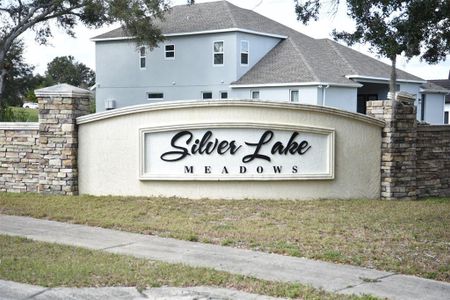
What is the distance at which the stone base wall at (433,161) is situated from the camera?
15289 mm

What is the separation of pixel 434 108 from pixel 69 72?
195 ft

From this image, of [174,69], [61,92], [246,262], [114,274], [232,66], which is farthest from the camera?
[174,69]

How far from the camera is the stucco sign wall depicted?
13828 millimetres

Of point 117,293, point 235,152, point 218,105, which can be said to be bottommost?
point 117,293

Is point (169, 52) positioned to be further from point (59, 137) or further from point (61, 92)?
point (59, 137)

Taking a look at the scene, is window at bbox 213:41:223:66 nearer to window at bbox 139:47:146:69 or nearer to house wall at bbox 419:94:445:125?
window at bbox 139:47:146:69

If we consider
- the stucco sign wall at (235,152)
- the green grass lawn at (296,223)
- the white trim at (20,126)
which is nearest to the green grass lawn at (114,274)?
the green grass lawn at (296,223)

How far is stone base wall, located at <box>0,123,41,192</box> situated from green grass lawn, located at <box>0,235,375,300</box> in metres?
6.58

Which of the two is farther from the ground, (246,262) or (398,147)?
(398,147)

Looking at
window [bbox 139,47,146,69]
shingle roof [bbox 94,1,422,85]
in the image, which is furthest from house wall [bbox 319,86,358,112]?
window [bbox 139,47,146,69]

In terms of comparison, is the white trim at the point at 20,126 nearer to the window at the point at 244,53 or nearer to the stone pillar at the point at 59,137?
the stone pillar at the point at 59,137

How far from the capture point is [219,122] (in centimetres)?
1377

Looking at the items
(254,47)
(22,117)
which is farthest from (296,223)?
(254,47)

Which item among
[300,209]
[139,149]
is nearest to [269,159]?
[300,209]
